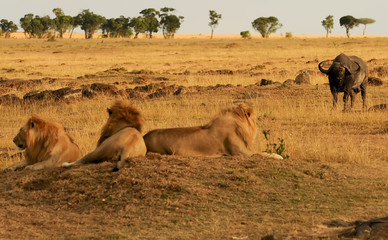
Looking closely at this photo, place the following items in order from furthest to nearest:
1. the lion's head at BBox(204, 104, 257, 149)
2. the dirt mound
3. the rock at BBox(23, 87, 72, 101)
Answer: the rock at BBox(23, 87, 72, 101)
the lion's head at BBox(204, 104, 257, 149)
the dirt mound

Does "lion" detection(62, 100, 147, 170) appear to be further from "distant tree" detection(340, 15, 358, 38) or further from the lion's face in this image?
"distant tree" detection(340, 15, 358, 38)

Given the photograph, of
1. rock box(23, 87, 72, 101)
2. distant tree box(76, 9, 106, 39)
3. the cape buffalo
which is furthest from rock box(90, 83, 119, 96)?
distant tree box(76, 9, 106, 39)

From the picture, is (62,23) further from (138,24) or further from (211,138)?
(211,138)

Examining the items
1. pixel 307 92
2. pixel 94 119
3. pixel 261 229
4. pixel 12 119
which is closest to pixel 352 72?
pixel 307 92

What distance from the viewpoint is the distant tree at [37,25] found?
89.5 metres

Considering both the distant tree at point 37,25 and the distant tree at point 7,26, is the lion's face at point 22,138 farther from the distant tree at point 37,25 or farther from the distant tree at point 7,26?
the distant tree at point 7,26

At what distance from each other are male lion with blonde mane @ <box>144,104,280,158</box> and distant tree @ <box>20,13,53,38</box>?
A: 282 feet

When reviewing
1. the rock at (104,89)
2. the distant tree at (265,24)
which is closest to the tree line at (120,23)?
the distant tree at (265,24)

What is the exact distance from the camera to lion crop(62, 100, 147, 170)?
6.66 metres

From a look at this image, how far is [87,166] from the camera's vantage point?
6.68 meters

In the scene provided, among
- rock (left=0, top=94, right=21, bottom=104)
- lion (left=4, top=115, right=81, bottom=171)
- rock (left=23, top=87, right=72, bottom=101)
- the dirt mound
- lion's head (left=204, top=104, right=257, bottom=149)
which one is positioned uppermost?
lion's head (left=204, top=104, right=257, bottom=149)

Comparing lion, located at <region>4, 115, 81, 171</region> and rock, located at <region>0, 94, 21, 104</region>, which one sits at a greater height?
lion, located at <region>4, 115, 81, 171</region>

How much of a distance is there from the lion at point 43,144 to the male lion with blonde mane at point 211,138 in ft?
3.37

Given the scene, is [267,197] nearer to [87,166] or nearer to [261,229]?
[261,229]
